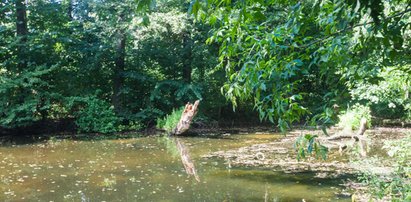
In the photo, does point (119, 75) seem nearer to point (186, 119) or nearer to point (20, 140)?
point (186, 119)

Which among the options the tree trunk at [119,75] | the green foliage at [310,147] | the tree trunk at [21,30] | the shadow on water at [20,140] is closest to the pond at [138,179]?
the shadow on water at [20,140]

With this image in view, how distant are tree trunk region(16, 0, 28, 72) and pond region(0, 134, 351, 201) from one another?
4742mm

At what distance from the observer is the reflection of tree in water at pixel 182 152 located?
7.96 m

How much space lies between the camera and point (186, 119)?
1400 cm

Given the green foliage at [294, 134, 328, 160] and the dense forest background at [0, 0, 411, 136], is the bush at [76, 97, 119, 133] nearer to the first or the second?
the dense forest background at [0, 0, 411, 136]

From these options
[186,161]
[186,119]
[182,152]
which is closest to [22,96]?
[186,119]

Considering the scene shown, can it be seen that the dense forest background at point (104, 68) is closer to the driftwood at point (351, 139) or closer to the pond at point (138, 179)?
the driftwood at point (351, 139)

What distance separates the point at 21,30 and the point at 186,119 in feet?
22.9

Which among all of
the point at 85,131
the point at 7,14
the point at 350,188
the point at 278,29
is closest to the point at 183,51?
the point at 85,131

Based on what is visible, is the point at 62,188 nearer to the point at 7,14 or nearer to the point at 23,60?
the point at 23,60

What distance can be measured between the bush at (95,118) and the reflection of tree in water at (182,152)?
2.77 metres

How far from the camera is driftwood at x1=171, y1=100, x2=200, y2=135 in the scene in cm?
1385

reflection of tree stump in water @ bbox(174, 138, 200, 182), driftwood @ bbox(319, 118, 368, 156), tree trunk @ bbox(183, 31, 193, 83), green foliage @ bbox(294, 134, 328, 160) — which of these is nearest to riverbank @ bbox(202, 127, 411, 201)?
driftwood @ bbox(319, 118, 368, 156)

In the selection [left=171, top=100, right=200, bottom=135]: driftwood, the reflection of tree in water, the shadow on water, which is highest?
[left=171, top=100, right=200, bottom=135]: driftwood
